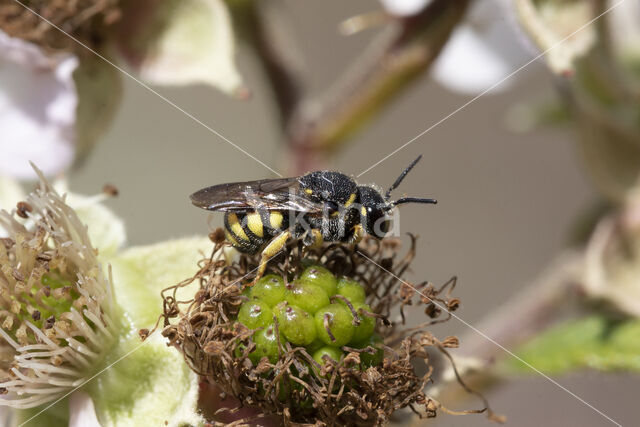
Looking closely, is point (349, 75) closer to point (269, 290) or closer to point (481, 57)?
point (481, 57)

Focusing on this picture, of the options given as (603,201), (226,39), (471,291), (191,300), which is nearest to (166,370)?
(191,300)

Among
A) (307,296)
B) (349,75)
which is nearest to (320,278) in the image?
(307,296)

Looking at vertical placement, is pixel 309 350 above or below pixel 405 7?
below

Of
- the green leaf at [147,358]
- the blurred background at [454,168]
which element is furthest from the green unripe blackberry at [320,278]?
the blurred background at [454,168]

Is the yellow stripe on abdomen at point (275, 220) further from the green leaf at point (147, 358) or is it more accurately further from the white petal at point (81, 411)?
the white petal at point (81, 411)

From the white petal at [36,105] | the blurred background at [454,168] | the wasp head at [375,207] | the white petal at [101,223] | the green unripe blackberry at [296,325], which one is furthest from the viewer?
the blurred background at [454,168]

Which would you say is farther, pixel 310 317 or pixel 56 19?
pixel 56 19

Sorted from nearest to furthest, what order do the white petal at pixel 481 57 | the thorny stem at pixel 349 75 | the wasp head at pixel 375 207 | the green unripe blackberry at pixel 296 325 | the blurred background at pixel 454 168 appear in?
1. the green unripe blackberry at pixel 296 325
2. the wasp head at pixel 375 207
3. the thorny stem at pixel 349 75
4. the white petal at pixel 481 57
5. the blurred background at pixel 454 168
